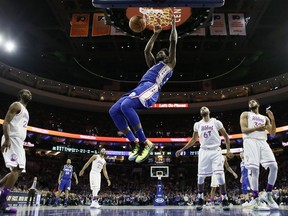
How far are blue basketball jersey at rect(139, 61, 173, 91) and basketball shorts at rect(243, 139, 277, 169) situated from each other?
275 cm

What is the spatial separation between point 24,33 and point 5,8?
4.24 meters

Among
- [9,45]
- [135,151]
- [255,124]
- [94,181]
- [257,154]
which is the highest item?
Result: [9,45]

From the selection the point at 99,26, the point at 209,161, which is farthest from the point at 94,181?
the point at 99,26

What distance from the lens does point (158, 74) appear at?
5.21 metres

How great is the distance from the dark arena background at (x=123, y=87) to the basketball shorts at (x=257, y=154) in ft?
34.1

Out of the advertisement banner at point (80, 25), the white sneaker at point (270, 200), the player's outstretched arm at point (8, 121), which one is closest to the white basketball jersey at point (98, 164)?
the player's outstretched arm at point (8, 121)

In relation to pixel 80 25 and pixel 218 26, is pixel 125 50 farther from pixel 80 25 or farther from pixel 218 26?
pixel 218 26

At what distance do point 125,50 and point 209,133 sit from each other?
18.7 meters

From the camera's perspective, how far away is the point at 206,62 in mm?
30312

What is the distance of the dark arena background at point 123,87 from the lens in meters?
20.6

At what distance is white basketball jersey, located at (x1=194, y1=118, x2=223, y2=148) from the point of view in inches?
313

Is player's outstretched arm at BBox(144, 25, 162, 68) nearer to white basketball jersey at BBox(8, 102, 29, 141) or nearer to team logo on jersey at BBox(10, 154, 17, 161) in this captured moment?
white basketball jersey at BBox(8, 102, 29, 141)

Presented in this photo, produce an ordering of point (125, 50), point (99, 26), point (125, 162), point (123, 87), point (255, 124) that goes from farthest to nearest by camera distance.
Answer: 1. point (123, 87)
2. point (125, 162)
3. point (125, 50)
4. point (99, 26)
5. point (255, 124)

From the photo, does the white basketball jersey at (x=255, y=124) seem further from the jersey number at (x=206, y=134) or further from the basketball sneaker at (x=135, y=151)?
the basketball sneaker at (x=135, y=151)
